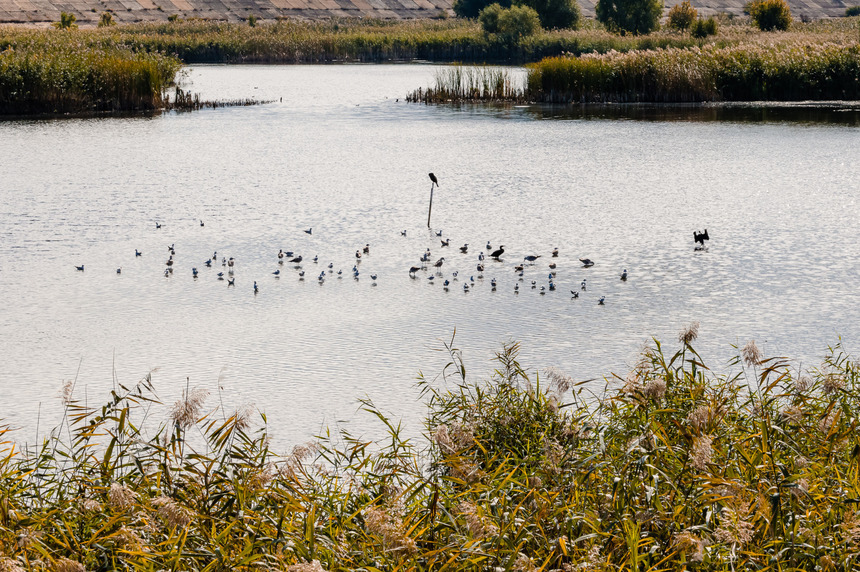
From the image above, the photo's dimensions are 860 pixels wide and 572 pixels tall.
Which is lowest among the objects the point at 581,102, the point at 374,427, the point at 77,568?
the point at 374,427

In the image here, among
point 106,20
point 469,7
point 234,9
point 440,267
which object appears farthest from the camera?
point 234,9

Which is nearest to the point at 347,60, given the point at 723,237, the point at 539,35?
the point at 539,35

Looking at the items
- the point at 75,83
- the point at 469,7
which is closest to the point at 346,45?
the point at 469,7

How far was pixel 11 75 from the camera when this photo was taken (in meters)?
24.2

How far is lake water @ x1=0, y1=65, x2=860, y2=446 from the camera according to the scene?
7.24 m

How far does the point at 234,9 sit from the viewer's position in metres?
77.9

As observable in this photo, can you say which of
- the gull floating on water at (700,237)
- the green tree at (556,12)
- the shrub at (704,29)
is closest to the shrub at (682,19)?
the shrub at (704,29)

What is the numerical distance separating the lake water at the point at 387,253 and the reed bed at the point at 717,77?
6.35m

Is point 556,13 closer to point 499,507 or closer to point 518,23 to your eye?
point 518,23

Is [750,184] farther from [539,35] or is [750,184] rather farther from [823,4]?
[823,4]

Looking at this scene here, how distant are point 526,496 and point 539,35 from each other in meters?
50.7

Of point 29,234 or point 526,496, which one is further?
point 29,234

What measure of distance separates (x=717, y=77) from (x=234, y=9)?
5736 centimetres

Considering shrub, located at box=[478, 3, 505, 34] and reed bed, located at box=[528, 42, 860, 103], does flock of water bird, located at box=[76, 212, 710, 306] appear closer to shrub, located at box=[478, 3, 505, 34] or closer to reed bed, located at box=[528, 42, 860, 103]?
reed bed, located at box=[528, 42, 860, 103]
